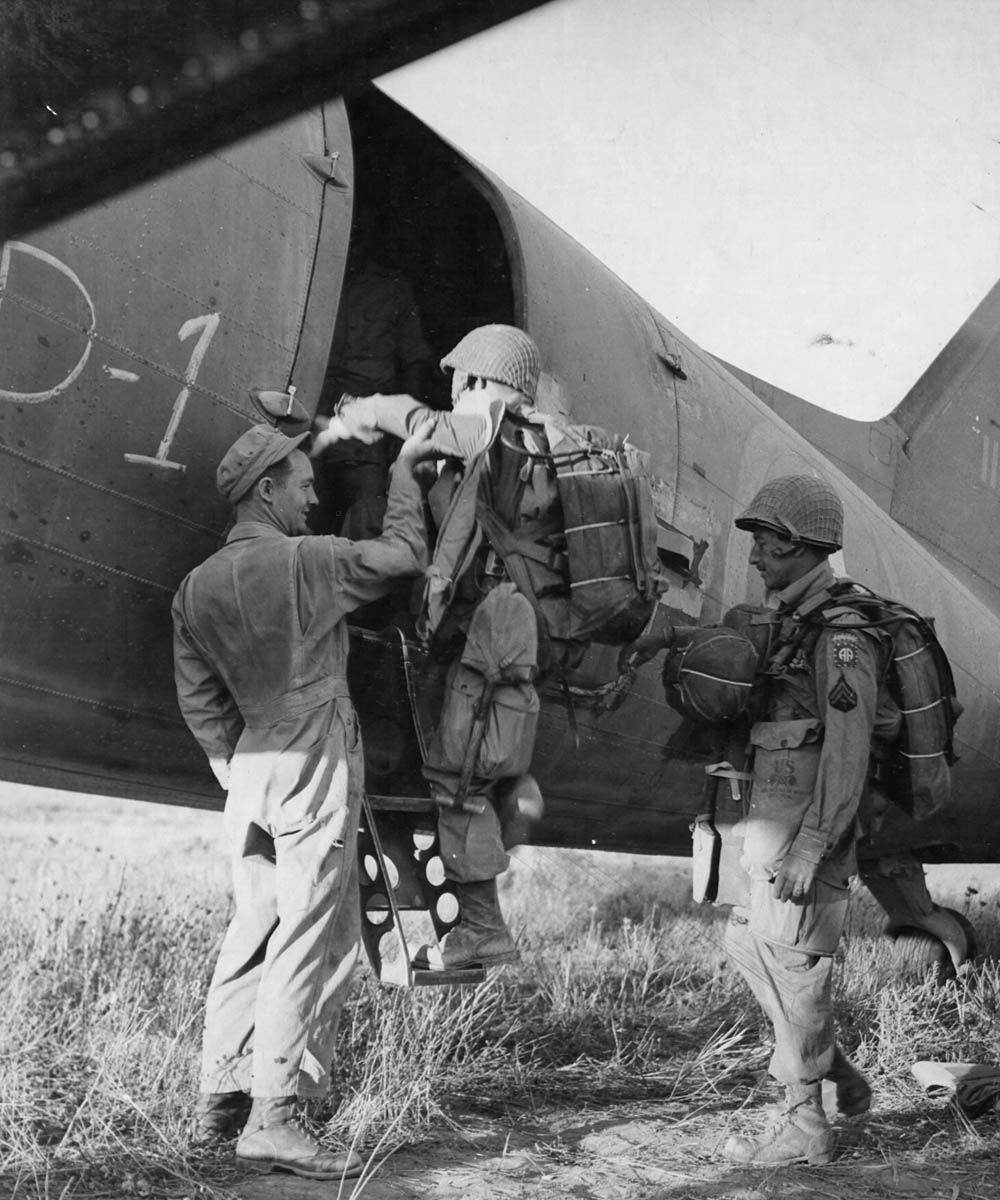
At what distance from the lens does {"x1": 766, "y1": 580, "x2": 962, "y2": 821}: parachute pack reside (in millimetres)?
4055

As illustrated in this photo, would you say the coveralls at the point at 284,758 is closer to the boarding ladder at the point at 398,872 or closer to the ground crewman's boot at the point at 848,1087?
the boarding ladder at the point at 398,872

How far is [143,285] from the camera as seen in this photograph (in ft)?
10.9

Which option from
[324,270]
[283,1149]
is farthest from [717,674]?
[283,1149]

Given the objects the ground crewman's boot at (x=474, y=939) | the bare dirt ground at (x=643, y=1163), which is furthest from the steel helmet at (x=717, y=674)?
the bare dirt ground at (x=643, y=1163)

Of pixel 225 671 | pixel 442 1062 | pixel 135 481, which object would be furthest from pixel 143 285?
pixel 442 1062

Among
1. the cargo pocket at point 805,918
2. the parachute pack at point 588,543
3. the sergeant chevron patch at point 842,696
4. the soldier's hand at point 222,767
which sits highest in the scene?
the parachute pack at point 588,543

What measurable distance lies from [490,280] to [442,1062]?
2.71 m

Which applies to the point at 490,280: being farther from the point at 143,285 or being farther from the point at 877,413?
the point at 877,413

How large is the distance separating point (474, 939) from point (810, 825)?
1.01 metres

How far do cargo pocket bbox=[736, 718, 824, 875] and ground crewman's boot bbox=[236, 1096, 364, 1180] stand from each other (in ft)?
4.76

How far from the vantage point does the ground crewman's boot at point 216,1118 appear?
349 cm

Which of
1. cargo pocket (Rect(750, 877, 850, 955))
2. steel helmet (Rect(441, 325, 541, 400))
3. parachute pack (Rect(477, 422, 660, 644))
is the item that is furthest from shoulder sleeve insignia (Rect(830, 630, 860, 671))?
steel helmet (Rect(441, 325, 541, 400))

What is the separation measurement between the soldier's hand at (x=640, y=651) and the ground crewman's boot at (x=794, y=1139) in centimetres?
140

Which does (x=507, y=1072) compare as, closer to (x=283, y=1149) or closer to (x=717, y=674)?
(x=283, y=1149)
